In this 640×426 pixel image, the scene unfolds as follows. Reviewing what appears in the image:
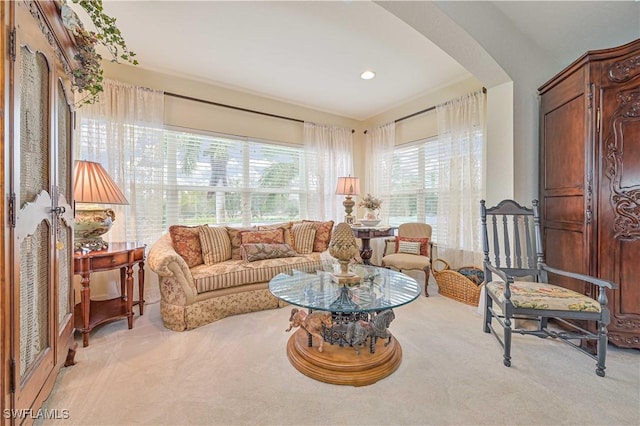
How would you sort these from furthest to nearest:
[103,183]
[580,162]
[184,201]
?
1. [184,201]
2. [103,183]
3. [580,162]

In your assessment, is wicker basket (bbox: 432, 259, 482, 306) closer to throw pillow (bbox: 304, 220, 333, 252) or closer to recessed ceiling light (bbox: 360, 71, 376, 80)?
throw pillow (bbox: 304, 220, 333, 252)

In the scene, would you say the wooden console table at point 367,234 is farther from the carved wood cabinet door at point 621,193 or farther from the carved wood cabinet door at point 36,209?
the carved wood cabinet door at point 36,209

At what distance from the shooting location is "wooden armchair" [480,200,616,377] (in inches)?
67.1

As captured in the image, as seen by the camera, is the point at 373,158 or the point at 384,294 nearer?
the point at 384,294

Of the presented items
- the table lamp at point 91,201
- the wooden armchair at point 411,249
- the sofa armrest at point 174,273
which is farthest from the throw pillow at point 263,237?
the wooden armchair at point 411,249

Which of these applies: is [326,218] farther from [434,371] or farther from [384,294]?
[434,371]

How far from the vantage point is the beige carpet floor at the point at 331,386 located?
4.43 feet

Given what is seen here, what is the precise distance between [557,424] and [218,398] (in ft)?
5.51

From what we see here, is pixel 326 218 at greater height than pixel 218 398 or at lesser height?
greater

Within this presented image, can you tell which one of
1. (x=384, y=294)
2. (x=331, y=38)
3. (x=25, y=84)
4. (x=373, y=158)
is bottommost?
(x=384, y=294)

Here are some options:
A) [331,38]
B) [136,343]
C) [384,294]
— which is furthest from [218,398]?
[331,38]

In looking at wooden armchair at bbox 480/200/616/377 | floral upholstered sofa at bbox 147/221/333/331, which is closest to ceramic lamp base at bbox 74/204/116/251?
floral upholstered sofa at bbox 147/221/333/331

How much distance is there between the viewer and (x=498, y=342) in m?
2.06

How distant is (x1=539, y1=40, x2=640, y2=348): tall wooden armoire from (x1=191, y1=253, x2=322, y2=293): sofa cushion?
224cm
